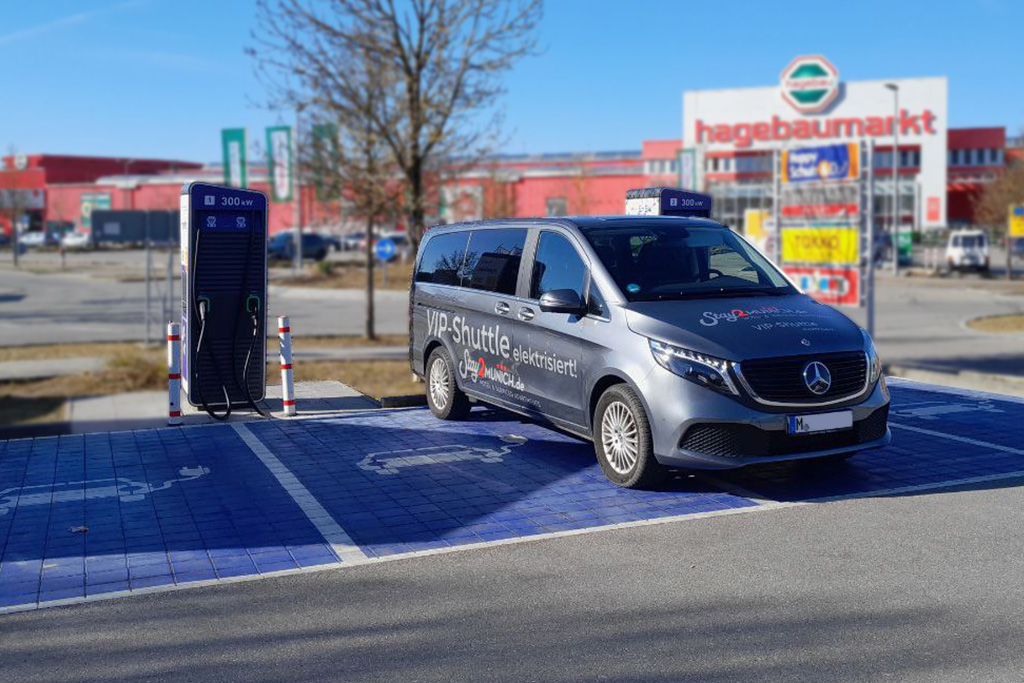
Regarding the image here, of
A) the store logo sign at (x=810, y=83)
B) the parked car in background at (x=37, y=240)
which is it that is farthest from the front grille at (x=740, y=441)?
the parked car in background at (x=37, y=240)

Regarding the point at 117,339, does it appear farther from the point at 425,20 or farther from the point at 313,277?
the point at 313,277

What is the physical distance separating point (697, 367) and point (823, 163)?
13.3 m

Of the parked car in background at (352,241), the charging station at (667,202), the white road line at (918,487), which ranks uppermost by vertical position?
the parked car in background at (352,241)

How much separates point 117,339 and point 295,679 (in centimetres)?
2248

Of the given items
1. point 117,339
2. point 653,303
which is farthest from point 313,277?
point 653,303

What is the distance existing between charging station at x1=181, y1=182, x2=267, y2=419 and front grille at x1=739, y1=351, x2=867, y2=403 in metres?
5.44

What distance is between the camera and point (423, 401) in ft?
38.4

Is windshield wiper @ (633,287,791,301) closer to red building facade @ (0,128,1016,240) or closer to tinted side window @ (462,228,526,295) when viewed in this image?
tinted side window @ (462,228,526,295)

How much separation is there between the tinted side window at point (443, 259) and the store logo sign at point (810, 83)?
6531 cm

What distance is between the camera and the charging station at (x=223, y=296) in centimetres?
1048

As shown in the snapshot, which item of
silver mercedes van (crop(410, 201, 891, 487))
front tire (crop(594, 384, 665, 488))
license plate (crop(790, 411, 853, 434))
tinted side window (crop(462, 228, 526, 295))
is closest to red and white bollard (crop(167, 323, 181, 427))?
silver mercedes van (crop(410, 201, 891, 487))

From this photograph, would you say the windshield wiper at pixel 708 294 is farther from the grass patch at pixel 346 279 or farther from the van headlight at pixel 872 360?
the grass patch at pixel 346 279

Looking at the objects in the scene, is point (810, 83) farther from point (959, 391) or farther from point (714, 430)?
point (714, 430)

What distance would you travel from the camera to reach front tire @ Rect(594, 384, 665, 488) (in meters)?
7.35
